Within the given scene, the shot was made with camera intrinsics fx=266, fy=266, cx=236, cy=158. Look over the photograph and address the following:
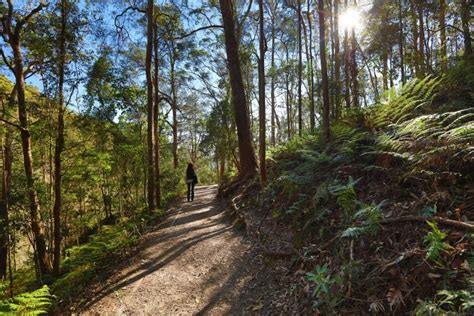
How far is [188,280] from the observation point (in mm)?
4477

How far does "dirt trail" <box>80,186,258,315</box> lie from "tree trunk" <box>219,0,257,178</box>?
3.95m

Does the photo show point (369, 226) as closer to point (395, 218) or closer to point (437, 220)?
point (395, 218)

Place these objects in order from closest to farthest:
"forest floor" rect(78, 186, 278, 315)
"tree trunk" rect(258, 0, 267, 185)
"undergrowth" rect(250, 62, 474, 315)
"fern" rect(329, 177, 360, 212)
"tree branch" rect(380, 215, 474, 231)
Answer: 1. "undergrowth" rect(250, 62, 474, 315)
2. "tree branch" rect(380, 215, 474, 231)
3. "fern" rect(329, 177, 360, 212)
4. "forest floor" rect(78, 186, 278, 315)
5. "tree trunk" rect(258, 0, 267, 185)

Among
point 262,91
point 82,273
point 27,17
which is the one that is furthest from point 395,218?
point 27,17

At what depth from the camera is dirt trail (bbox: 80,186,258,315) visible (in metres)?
3.79

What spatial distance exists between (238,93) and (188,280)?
7.33 m

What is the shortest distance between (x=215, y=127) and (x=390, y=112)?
11717 mm

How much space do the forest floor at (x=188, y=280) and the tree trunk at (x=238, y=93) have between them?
412cm

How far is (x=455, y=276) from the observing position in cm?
190

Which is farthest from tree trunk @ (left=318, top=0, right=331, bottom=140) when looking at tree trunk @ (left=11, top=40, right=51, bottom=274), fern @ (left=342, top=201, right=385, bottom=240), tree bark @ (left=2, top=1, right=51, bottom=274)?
tree trunk @ (left=11, top=40, right=51, bottom=274)

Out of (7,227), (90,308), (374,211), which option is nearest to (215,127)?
(7,227)

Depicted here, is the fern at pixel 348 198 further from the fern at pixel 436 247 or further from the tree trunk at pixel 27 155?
the tree trunk at pixel 27 155

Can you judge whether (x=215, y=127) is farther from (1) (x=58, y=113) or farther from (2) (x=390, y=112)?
(2) (x=390, y=112)

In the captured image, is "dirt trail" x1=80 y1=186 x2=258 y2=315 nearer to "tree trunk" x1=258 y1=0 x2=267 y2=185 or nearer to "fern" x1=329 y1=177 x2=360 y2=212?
"fern" x1=329 y1=177 x2=360 y2=212
